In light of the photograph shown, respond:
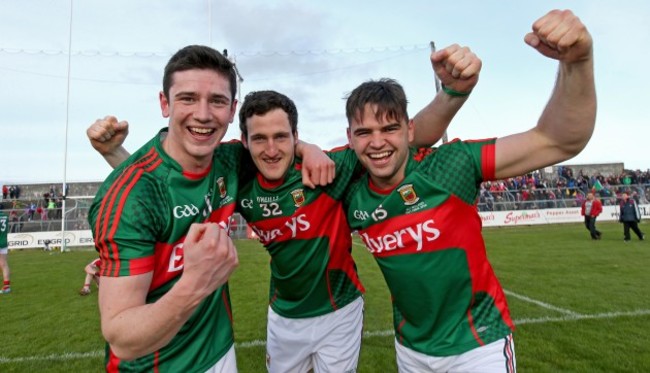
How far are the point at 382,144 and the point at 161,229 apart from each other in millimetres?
1388

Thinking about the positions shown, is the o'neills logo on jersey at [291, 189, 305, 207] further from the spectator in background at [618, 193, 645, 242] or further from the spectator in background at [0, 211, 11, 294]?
the spectator in background at [618, 193, 645, 242]

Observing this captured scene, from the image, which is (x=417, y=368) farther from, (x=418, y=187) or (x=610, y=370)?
(x=610, y=370)

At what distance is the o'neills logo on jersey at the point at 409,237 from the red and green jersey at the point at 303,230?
669 millimetres

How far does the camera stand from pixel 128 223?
194 centimetres

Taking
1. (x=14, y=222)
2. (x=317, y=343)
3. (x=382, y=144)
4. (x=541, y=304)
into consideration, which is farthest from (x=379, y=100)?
(x=14, y=222)

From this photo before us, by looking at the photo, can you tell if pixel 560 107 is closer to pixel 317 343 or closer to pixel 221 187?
pixel 221 187

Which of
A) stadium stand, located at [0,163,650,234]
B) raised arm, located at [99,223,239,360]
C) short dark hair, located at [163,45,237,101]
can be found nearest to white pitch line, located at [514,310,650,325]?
short dark hair, located at [163,45,237,101]

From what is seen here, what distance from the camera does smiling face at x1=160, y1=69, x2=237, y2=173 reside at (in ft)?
7.57

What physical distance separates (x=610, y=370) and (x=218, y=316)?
448 centimetres

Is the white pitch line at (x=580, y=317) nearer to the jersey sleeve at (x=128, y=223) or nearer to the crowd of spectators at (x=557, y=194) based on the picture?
the jersey sleeve at (x=128, y=223)

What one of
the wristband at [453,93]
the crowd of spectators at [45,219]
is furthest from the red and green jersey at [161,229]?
the crowd of spectators at [45,219]

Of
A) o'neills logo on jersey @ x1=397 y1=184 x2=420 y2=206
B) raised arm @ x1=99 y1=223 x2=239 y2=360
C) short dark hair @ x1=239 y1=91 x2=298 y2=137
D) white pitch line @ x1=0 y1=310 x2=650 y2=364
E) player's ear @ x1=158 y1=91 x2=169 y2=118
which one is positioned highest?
short dark hair @ x1=239 y1=91 x2=298 y2=137

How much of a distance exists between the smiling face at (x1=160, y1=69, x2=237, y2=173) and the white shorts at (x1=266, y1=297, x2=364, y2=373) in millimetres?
1804

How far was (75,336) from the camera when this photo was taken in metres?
6.36
